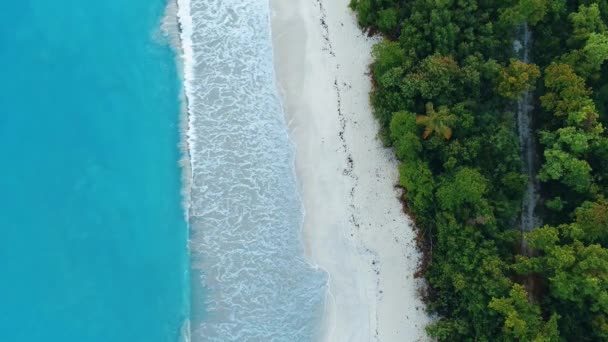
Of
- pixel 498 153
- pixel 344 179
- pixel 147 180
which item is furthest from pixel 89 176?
pixel 498 153

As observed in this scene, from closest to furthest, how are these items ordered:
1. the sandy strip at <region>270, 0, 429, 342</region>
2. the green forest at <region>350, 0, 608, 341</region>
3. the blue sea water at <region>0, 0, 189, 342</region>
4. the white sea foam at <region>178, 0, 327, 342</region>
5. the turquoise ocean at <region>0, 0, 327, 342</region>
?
the green forest at <region>350, 0, 608, 341</region> < the sandy strip at <region>270, 0, 429, 342</region> < the white sea foam at <region>178, 0, 327, 342</region> < the turquoise ocean at <region>0, 0, 327, 342</region> < the blue sea water at <region>0, 0, 189, 342</region>

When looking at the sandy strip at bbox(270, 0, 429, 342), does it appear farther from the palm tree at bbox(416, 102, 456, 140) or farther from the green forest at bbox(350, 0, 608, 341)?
the palm tree at bbox(416, 102, 456, 140)

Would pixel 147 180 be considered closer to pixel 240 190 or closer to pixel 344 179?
pixel 240 190

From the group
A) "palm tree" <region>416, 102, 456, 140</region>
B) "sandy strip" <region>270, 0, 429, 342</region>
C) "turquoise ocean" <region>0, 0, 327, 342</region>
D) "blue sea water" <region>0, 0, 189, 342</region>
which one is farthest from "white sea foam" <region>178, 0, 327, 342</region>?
"palm tree" <region>416, 102, 456, 140</region>

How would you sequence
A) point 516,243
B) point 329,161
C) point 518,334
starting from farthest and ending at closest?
point 329,161 < point 516,243 < point 518,334

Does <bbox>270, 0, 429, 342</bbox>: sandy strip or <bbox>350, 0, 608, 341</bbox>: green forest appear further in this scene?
<bbox>270, 0, 429, 342</bbox>: sandy strip

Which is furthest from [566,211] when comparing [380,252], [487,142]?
[380,252]

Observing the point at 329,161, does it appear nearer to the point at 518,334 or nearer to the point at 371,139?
the point at 371,139
